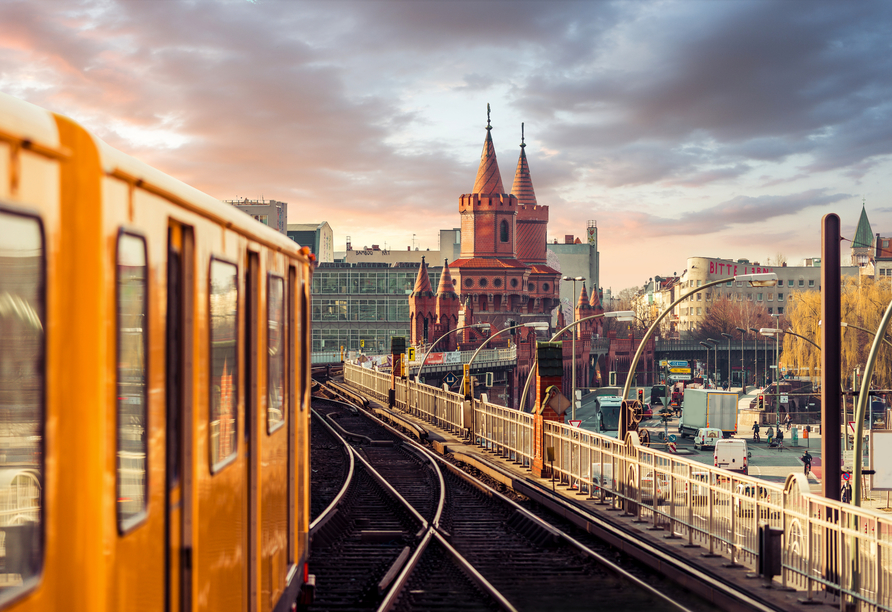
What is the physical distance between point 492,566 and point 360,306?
301 ft

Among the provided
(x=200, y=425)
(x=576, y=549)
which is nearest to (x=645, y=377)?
(x=576, y=549)

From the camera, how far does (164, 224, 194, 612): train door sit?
3770 mm

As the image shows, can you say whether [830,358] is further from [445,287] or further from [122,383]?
[445,287]

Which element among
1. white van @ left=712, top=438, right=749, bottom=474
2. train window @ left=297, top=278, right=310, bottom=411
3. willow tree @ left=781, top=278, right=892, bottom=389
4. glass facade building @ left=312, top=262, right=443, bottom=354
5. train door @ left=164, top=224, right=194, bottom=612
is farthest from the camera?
glass facade building @ left=312, top=262, right=443, bottom=354

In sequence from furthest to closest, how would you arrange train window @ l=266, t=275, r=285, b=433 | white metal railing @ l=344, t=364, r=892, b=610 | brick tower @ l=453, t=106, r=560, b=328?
1. brick tower @ l=453, t=106, r=560, b=328
2. white metal railing @ l=344, t=364, r=892, b=610
3. train window @ l=266, t=275, r=285, b=433

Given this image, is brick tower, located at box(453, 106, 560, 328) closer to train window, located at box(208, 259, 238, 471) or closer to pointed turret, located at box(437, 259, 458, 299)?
pointed turret, located at box(437, 259, 458, 299)

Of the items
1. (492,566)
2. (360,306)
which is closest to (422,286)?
(360,306)

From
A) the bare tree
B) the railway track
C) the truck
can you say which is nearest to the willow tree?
the truck

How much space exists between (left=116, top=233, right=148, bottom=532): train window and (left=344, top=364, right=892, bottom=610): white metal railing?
247 inches

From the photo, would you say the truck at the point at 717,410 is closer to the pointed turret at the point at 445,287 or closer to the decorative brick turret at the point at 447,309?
the decorative brick turret at the point at 447,309

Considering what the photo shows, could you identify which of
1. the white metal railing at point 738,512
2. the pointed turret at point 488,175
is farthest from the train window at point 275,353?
the pointed turret at point 488,175

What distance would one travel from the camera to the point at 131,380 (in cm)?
331

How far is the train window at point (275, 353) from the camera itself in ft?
19.2

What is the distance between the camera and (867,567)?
7.60 meters
